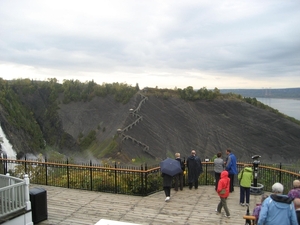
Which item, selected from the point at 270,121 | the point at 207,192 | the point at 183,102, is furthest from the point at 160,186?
the point at 270,121

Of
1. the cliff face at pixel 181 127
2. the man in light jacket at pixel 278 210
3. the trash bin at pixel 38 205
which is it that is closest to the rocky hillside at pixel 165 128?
the cliff face at pixel 181 127

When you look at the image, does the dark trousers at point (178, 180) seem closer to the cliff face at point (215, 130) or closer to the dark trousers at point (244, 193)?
the dark trousers at point (244, 193)

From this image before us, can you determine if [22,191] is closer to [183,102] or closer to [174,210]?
[174,210]

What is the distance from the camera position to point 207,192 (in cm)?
1169

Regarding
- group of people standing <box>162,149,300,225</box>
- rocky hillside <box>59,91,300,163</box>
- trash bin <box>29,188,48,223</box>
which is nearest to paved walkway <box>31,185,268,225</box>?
trash bin <box>29,188,48,223</box>

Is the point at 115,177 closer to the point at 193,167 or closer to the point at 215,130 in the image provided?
the point at 193,167

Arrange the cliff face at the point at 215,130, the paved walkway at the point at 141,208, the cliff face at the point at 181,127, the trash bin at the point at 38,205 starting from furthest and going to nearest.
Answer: the cliff face at the point at 215,130, the cliff face at the point at 181,127, the paved walkway at the point at 141,208, the trash bin at the point at 38,205

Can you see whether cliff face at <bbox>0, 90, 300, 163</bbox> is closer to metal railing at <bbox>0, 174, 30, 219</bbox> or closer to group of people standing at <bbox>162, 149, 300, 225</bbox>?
group of people standing at <bbox>162, 149, 300, 225</bbox>

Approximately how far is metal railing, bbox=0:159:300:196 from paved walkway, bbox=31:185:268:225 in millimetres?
549

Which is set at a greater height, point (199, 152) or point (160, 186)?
point (160, 186)

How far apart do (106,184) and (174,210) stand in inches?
137

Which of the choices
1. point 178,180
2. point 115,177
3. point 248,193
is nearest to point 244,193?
point 248,193

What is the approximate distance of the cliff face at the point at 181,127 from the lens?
44.0m

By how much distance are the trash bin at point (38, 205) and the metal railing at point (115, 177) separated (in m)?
3.03
